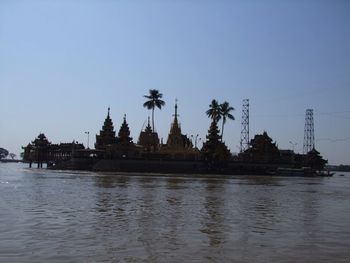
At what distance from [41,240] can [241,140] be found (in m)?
120

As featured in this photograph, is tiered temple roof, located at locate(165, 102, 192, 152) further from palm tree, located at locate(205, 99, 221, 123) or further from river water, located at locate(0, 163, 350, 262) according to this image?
river water, located at locate(0, 163, 350, 262)

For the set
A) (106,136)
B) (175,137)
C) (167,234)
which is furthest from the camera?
(106,136)

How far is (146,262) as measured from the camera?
10891 mm

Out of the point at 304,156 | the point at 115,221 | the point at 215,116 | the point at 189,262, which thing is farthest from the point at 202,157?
the point at 189,262

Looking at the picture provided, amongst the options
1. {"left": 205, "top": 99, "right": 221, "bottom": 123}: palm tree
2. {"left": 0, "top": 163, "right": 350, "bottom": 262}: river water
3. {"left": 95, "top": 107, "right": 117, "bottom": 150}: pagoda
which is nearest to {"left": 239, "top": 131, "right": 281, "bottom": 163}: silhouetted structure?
{"left": 205, "top": 99, "right": 221, "bottom": 123}: palm tree

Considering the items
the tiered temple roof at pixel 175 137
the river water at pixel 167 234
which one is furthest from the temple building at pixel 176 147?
the river water at pixel 167 234

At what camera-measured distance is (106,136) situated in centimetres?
11856

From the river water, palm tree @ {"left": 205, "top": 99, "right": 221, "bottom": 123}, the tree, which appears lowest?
the river water

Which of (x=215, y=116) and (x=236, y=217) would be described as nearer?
(x=236, y=217)

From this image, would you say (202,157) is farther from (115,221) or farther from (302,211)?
(115,221)

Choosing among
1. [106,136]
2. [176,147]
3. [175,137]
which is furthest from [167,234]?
[106,136]

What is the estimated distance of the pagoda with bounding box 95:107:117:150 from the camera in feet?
387

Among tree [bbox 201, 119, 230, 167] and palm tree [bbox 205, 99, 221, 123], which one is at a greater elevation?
palm tree [bbox 205, 99, 221, 123]

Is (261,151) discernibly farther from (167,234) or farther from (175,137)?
(167,234)
